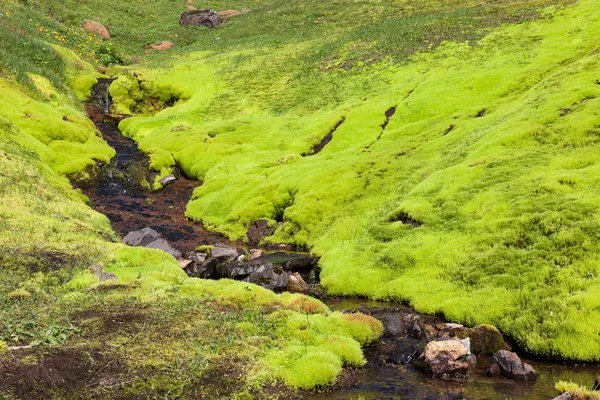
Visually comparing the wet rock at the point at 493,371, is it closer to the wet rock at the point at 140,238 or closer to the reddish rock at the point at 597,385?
the reddish rock at the point at 597,385

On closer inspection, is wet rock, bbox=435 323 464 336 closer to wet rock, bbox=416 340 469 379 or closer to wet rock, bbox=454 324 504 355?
wet rock, bbox=454 324 504 355

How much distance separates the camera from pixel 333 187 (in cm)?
3675

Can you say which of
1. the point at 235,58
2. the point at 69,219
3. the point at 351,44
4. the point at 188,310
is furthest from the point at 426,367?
the point at 235,58

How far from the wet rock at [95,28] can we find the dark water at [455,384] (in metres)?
114

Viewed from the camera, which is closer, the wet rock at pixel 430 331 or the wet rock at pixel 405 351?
the wet rock at pixel 405 351

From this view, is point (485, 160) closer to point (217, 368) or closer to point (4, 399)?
point (217, 368)

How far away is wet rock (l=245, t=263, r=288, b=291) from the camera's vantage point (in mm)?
25172

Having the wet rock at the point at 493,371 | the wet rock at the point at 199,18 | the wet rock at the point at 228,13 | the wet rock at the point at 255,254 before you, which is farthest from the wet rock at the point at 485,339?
the wet rock at the point at 228,13

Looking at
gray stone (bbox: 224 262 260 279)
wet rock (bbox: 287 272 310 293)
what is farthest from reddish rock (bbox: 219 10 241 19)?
wet rock (bbox: 287 272 310 293)

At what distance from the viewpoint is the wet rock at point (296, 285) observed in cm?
2530

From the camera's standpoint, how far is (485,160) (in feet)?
97.4

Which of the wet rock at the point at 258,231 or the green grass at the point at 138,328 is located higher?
the green grass at the point at 138,328

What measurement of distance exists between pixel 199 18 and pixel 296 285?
4773 inches

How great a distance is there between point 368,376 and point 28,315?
11910 mm
